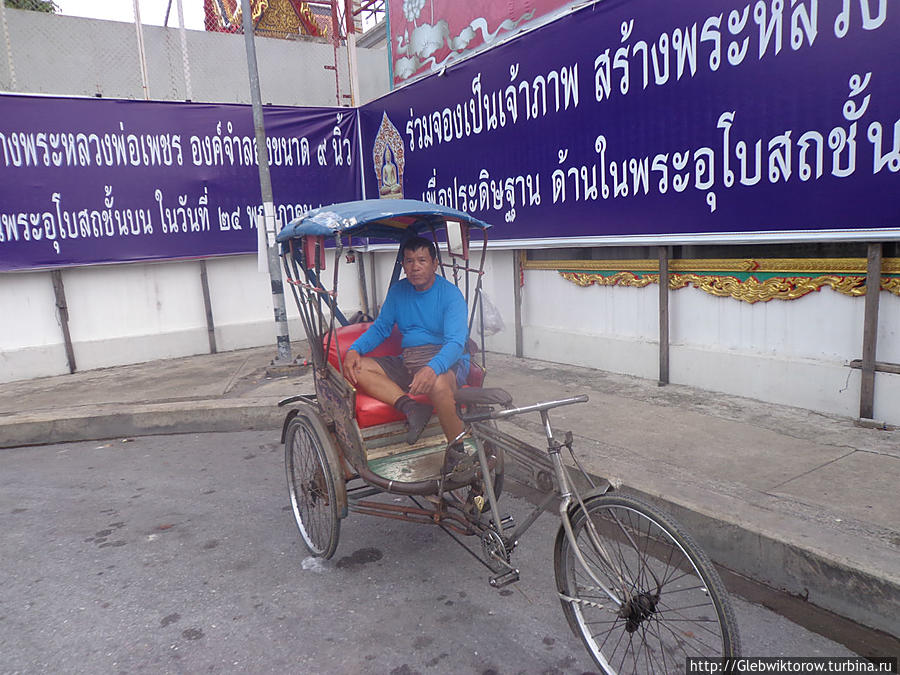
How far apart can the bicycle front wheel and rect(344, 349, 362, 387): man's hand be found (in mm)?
1615

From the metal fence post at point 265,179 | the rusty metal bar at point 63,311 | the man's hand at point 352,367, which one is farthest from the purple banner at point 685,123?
the rusty metal bar at point 63,311

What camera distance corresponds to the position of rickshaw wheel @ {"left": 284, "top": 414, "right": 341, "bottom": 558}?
3301 mm

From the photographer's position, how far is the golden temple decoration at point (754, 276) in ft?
14.5

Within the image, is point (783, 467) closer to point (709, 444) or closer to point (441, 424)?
point (709, 444)

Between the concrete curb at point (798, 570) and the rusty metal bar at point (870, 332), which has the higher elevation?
the rusty metal bar at point (870, 332)

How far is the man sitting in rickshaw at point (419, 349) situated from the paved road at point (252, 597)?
759 millimetres

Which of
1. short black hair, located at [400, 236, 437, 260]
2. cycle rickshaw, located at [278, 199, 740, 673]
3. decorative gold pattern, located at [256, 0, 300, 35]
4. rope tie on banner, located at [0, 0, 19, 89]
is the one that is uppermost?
decorative gold pattern, located at [256, 0, 300, 35]

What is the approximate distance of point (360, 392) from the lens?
146 inches

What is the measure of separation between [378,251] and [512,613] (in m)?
7.32

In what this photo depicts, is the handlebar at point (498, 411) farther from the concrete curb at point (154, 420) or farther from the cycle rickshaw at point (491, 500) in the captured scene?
the concrete curb at point (154, 420)

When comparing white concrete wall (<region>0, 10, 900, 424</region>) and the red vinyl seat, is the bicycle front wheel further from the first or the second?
white concrete wall (<region>0, 10, 900, 424</region>)

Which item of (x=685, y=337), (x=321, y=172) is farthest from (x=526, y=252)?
(x=321, y=172)

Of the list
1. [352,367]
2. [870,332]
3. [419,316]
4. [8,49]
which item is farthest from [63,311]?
[870,332]

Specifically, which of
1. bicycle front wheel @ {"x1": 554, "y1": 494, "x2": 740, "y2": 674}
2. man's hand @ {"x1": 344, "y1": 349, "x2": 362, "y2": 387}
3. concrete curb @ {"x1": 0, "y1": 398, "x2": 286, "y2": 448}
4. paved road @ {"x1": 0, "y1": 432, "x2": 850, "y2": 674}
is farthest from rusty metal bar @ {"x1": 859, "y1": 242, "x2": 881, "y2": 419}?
concrete curb @ {"x1": 0, "y1": 398, "x2": 286, "y2": 448}
